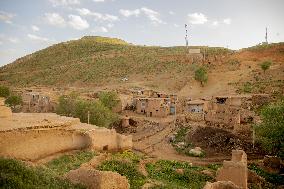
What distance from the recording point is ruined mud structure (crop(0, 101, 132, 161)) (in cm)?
1670

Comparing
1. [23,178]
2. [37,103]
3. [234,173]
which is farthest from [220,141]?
[23,178]

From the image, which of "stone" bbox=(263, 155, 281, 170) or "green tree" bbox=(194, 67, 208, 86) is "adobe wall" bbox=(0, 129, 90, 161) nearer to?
"stone" bbox=(263, 155, 281, 170)

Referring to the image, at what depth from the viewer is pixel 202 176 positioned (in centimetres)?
2025

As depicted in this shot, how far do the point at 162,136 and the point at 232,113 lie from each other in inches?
254

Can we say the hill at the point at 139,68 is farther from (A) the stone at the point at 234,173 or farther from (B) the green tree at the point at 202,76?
(A) the stone at the point at 234,173

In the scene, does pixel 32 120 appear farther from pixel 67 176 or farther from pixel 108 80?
pixel 108 80

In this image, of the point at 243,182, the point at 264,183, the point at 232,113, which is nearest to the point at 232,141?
the point at 232,113

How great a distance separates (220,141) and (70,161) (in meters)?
15.9

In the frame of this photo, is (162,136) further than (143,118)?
No

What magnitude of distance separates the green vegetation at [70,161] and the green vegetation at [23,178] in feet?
15.3

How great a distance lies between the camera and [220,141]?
30.3 m

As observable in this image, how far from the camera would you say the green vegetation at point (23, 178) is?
8859mm

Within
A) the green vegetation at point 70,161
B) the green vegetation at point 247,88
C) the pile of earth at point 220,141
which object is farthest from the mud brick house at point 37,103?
the green vegetation at point 70,161

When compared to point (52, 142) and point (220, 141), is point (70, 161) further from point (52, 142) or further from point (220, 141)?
point (220, 141)
